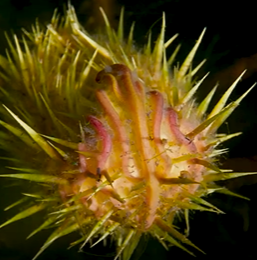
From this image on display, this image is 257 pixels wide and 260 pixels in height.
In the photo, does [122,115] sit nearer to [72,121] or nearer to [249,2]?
[72,121]

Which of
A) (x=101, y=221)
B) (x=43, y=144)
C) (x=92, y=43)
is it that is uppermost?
(x=92, y=43)

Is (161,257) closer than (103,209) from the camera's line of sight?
No


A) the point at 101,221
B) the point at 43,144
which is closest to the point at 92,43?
the point at 43,144

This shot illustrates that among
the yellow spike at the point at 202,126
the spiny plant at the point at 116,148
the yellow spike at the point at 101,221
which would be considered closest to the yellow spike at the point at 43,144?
the spiny plant at the point at 116,148

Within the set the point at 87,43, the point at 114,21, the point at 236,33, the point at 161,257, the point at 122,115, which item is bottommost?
the point at 161,257

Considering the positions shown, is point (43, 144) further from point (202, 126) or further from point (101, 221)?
point (202, 126)

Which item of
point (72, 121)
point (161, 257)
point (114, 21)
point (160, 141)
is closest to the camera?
point (160, 141)

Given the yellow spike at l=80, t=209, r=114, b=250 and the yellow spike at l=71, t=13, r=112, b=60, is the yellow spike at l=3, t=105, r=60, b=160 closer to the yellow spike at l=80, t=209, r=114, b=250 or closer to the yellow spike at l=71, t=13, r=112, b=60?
the yellow spike at l=80, t=209, r=114, b=250

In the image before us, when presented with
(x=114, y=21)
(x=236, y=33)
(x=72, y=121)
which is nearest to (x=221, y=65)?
(x=236, y=33)
